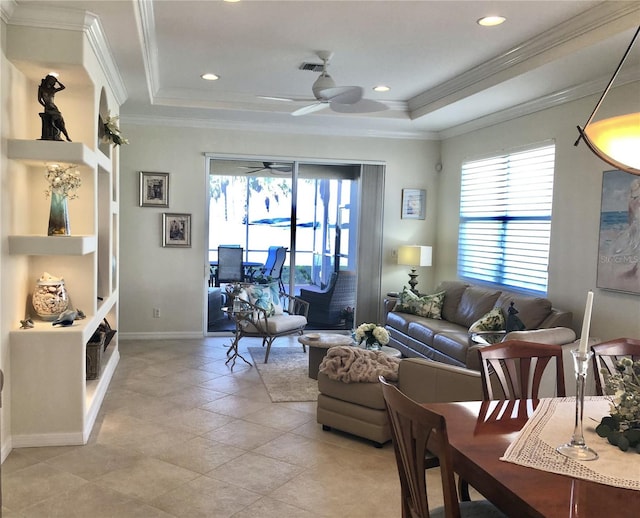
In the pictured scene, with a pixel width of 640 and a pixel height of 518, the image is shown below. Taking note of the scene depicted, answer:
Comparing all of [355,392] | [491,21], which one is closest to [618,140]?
[491,21]

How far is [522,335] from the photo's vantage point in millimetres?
3775

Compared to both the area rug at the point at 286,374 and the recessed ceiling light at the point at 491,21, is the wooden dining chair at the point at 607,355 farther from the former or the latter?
the area rug at the point at 286,374

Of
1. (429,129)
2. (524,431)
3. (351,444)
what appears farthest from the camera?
(429,129)

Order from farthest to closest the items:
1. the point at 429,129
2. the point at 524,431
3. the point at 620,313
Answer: the point at 429,129 < the point at 620,313 < the point at 524,431

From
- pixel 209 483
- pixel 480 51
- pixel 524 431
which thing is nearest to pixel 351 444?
pixel 209 483

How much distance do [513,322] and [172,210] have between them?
13.8ft

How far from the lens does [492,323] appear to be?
5.07m

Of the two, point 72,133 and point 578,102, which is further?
point 578,102

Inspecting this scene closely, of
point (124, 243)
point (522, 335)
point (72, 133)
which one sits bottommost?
point (522, 335)

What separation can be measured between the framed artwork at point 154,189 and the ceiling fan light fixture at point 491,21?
4219mm

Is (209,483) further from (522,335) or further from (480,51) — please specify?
(480,51)

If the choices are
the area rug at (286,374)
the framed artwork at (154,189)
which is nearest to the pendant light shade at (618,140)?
the area rug at (286,374)

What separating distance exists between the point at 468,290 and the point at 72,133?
13.9 feet

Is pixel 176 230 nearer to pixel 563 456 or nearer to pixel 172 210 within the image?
pixel 172 210
